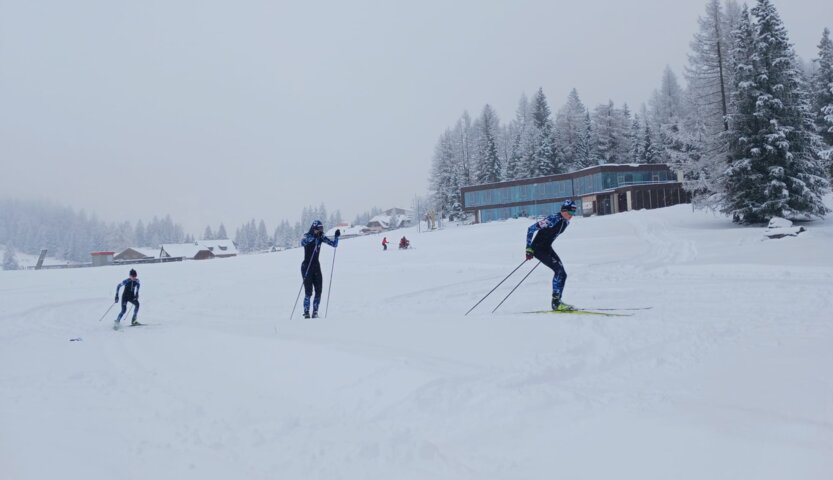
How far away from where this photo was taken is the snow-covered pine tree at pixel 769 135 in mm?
24589

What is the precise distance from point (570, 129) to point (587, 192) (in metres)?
19.0

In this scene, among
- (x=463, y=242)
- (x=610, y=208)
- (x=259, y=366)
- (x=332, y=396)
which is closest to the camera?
(x=332, y=396)

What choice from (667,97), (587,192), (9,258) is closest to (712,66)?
(587,192)

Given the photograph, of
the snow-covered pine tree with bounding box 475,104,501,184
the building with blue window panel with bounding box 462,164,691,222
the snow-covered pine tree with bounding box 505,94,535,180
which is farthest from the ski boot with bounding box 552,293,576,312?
the snow-covered pine tree with bounding box 475,104,501,184

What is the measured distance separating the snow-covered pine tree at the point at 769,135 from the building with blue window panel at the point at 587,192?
25346 mm

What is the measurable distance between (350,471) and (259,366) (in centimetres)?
284

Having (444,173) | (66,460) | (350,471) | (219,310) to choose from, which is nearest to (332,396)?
(350,471)

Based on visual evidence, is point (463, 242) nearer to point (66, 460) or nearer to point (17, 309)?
point (17, 309)

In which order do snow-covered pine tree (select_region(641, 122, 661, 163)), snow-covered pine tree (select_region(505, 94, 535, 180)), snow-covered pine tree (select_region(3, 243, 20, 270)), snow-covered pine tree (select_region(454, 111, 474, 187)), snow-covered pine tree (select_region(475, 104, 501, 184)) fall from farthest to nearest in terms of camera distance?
snow-covered pine tree (select_region(454, 111, 474, 187)), snow-covered pine tree (select_region(3, 243, 20, 270)), snow-covered pine tree (select_region(475, 104, 501, 184)), snow-covered pine tree (select_region(505, 94, 535, 180)), snow-covered pine tree (select_region(641, 122, 661, 163))

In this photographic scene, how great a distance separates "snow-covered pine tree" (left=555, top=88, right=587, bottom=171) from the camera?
70.1m

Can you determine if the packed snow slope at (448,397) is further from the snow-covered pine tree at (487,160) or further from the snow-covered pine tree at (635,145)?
the snow-covered pine tree at (487,160)

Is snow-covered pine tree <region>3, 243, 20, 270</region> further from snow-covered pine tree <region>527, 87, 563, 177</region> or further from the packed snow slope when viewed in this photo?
the packed snow slope

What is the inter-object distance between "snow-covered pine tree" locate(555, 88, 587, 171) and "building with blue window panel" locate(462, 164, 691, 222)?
10022 millimetres

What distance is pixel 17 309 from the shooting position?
16.6 meters
